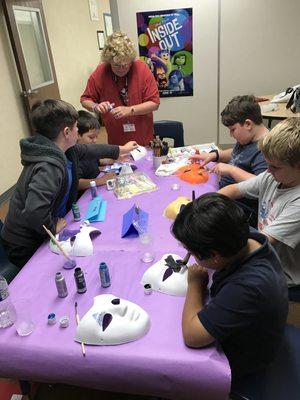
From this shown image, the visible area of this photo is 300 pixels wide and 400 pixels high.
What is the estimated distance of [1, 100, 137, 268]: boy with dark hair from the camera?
153cm

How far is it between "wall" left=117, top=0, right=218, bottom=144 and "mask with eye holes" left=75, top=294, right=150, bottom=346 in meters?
3.47

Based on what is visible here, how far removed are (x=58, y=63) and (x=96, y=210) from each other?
4.46 metres

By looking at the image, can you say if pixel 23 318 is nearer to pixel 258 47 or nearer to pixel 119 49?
pixel 119 49

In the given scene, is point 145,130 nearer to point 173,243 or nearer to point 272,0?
point 173,243

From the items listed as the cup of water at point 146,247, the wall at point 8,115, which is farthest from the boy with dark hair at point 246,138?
the wall at point 8,115

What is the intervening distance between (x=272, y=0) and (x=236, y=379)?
12.6ft

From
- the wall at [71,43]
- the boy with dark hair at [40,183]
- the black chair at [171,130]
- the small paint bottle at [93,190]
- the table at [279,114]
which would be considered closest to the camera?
the boy with dark hair at [40,183]

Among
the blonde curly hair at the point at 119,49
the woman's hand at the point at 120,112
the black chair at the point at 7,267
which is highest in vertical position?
the blonde curly hair at the point at 119,49

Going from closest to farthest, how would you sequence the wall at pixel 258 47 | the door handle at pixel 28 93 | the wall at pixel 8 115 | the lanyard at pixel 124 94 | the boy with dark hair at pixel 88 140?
the boy with dark hair at pixel 88 140 < the lanyard at pixel 124 94 < the wall at pixel 258 47 < the wall at pixel 8 115 < the door handle at pixel 28 93

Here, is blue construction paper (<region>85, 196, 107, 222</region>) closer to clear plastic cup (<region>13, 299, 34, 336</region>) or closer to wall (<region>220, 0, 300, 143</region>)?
clear plastic cup (<region>13, 299, 34, 336</region>)

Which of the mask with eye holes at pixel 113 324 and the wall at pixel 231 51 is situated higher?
the wall at pixel 231 51

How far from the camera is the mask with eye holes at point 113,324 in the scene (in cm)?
98

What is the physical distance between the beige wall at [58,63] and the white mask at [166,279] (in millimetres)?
3183

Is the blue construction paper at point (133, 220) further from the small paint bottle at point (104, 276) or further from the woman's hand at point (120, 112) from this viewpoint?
the woman's hand at point (120, 112)
